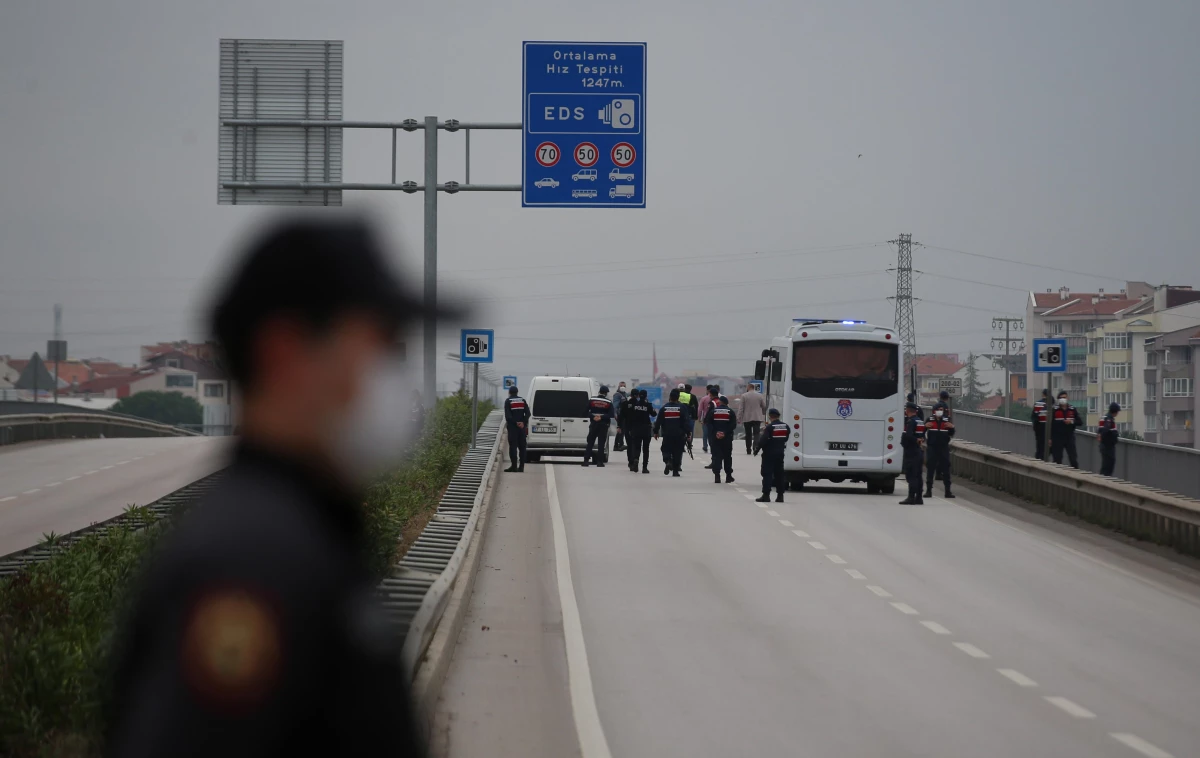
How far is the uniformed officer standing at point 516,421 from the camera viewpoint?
3089cm

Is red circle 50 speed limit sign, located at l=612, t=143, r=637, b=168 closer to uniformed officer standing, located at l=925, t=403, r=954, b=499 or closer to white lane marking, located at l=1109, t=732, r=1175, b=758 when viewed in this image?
uniformed officer standing, located at l=925, t=403, r=954, b=499

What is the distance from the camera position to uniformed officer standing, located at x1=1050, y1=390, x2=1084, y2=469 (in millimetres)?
29438

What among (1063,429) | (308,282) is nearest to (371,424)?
(308,282)

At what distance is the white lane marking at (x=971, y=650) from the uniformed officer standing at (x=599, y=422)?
21.4 metres

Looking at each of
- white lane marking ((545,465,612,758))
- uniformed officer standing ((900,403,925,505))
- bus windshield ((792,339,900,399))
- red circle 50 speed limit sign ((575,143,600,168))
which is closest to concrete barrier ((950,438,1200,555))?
uniformed officer standing ((900,403,925,505))

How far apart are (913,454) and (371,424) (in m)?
25.4

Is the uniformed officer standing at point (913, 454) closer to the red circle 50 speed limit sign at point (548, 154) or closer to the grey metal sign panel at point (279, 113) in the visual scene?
the red circle 50 speed limit sign at point (548, 154)

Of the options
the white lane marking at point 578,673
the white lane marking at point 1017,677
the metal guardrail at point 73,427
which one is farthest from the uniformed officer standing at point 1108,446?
the metal guardrail at point 73,427

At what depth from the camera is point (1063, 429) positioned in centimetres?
2956

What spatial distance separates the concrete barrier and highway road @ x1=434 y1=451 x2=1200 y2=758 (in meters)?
0.54

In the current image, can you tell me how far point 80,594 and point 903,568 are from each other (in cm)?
1066

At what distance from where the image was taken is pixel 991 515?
81.1 ft

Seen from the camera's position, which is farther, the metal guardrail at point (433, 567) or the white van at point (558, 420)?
the white van at point (558, 420)

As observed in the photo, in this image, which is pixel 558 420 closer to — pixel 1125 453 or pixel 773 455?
pixel 773 455
